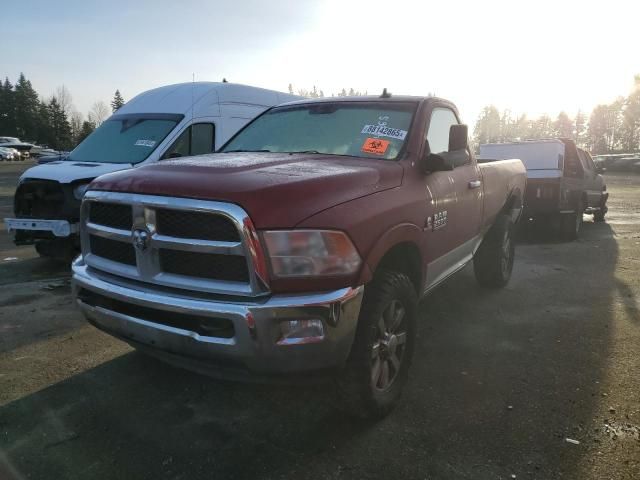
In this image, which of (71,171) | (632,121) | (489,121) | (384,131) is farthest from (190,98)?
(489,121)

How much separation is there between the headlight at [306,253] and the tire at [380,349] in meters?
0.38

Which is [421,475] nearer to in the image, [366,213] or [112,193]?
[366,213]

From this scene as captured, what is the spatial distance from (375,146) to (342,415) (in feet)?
5.97

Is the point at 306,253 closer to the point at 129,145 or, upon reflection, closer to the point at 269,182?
the point at 269,182

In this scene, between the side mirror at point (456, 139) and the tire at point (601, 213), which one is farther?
the tire at point (601, 213)

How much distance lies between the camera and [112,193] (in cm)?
275

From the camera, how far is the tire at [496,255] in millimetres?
5492

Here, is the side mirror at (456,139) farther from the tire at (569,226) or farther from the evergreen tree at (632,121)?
Result: the evergreen tree at (632,121)

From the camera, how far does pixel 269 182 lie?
249 cm

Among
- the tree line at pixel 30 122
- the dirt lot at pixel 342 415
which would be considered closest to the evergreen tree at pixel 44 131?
the tree line at pixel 30 122

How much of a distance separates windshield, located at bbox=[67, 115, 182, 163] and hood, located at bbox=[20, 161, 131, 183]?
1.08ft

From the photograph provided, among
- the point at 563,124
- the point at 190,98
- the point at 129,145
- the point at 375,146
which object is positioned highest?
the point at 563,124

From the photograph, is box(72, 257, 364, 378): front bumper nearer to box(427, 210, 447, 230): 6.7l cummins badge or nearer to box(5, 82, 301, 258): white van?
box(427, 210, 447, 230): 6.7l cummins badge

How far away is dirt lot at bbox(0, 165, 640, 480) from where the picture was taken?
8.34ft
